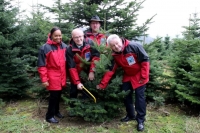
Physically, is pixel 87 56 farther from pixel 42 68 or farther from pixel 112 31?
pixel 112 31

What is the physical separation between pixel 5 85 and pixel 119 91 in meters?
3.42

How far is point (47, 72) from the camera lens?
4484mm

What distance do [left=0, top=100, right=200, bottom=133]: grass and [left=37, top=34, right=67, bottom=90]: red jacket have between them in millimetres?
918

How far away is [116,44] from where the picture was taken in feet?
13.1

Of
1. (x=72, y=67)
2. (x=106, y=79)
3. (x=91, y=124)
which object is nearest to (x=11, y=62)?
(x=72, y=67)

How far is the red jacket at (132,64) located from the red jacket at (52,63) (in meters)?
0.95

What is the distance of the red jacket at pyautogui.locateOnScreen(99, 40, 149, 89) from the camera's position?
13.6ft

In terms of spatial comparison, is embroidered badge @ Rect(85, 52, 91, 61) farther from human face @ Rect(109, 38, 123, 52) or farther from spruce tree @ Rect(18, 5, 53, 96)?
spruce tree @ Rect(18, 5, 53, 96)

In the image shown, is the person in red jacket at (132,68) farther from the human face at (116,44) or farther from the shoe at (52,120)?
the shoe at (52,120)

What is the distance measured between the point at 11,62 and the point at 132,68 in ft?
11.8

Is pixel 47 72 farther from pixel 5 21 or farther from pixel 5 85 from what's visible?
pixel 5 21

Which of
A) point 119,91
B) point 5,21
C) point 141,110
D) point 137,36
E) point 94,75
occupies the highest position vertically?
point 5,21

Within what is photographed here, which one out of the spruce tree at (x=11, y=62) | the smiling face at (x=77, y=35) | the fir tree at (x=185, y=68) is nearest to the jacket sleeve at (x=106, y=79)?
the smiling face at (x=77, y=35)

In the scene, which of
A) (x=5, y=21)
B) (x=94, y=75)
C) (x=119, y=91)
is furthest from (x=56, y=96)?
(x=5, y=21)
